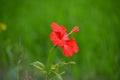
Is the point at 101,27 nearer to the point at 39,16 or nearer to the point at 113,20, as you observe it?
the point at 113,20

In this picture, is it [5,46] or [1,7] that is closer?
[5,46]

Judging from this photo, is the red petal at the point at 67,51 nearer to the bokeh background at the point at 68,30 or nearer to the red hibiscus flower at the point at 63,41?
the red hibiscus flower at the point at 63,41

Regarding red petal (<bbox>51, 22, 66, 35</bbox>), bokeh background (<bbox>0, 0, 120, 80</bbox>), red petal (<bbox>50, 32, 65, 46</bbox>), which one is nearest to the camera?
red petal (<bbox>50, 32, 65, 46</bbox>)

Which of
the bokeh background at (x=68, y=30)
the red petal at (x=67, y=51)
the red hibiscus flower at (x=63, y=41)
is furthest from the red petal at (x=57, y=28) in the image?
the bokeh background at (x=68, y=30)

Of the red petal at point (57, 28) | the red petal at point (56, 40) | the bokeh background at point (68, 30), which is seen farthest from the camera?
the bokeh background at point (68, 30)

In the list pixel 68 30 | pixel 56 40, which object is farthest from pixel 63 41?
pixel 68 30

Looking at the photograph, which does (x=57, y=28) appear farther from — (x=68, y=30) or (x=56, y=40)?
(x=68, y=30)

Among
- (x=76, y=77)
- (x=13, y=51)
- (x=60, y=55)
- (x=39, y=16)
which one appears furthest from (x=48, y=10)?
(x=13, y=51)

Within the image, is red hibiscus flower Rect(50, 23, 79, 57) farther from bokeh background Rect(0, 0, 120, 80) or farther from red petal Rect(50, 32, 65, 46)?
bokeh background Rect(0, 0, 120, 80)

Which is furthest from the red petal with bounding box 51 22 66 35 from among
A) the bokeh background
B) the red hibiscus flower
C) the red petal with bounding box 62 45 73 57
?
the bokeh background
